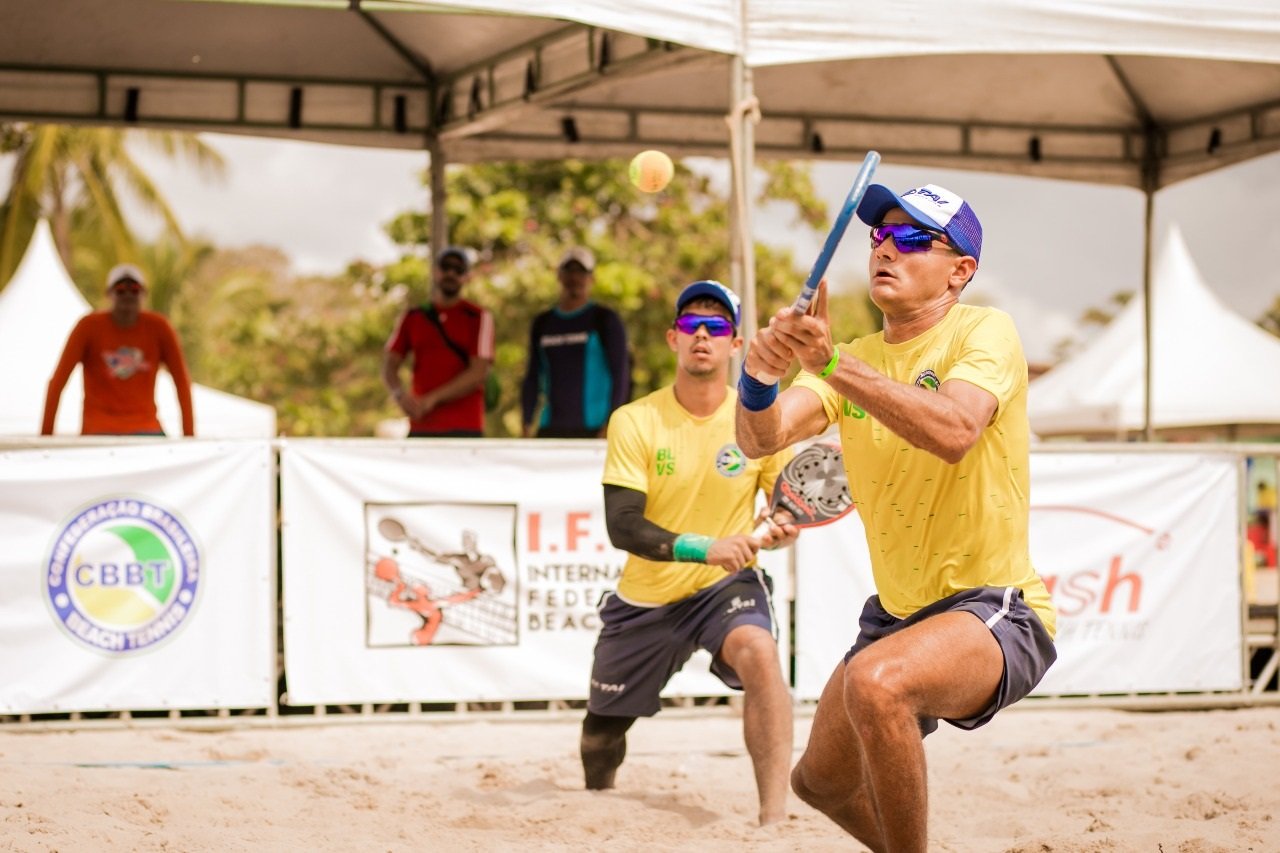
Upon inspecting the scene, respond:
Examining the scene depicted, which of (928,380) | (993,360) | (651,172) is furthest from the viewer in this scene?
(651,172)

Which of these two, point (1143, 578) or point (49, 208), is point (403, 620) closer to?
point (1143, 578)

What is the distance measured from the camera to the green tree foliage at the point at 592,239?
24.4 m

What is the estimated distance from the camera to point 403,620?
7781 millimetres

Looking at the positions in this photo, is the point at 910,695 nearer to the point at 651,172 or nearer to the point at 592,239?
the point at 651,172

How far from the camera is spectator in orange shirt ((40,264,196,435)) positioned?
905 centimetres

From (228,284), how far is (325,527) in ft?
124

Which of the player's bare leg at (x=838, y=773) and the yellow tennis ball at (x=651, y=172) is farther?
the yellow tennis ball at (x=651, y=172)

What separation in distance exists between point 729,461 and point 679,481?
0.73 feet

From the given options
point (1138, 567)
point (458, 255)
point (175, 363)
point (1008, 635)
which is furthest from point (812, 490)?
point (175, 363)

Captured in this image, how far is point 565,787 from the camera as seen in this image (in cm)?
635

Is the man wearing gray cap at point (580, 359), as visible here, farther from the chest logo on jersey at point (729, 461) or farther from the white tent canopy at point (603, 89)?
the chest logo on jersey at point (729, 461)

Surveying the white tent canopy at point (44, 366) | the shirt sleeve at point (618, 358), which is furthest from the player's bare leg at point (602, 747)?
the white tent canopy at point (44, 366)

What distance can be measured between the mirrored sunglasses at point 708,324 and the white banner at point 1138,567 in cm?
263

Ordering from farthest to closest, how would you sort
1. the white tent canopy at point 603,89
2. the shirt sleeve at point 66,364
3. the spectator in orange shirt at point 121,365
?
the white tent canopy at point 603,89 < the spectator in orange shirt at point 121,365 < the shirt sleeve at point 66,364
